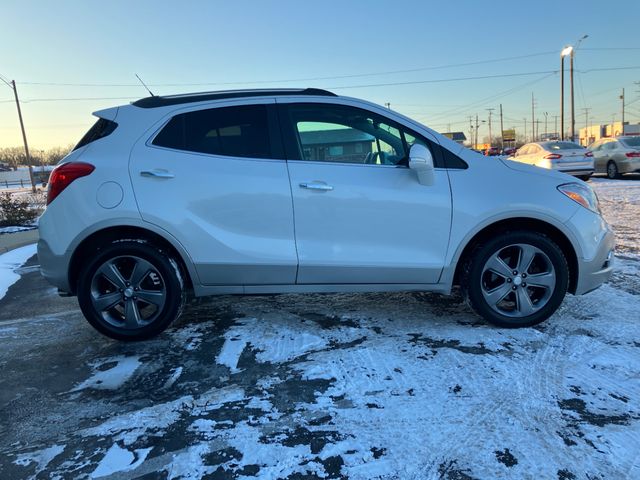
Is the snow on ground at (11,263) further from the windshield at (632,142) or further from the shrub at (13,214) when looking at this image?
the windshield at (632,142)

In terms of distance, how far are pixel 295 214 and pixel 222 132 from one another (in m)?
0.86

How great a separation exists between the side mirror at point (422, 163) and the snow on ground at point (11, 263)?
4871 mm

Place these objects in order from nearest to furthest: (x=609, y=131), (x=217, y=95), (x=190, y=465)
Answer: (x=190, y=465)
(x=217, y=95)
(x=609, y=131)

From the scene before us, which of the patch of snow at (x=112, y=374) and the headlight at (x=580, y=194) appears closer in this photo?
the patch of snow at (x=112, y=374)

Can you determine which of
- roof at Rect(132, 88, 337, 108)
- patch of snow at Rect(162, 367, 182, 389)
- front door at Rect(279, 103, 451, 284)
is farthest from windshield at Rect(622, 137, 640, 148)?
patch of snow at Rect(162, 367, 182, 389)

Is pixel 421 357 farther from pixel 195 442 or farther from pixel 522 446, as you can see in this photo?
pixel 195 442

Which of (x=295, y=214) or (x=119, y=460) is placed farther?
(x=295, y=214)

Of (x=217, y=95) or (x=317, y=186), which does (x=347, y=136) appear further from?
(x=217, y=95)

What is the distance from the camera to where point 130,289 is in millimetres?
3402

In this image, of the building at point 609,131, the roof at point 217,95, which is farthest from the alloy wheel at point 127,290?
the building at point 609,131

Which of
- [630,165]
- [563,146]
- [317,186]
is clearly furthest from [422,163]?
[630,165]

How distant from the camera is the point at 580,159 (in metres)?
14.9

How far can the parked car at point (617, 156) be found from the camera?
1527cm

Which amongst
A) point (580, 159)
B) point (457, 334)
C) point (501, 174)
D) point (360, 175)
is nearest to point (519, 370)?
point (457, 334)
